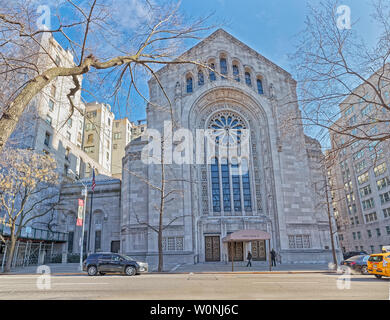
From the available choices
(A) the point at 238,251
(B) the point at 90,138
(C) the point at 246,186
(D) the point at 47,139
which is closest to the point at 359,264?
(A) the point at 238,251

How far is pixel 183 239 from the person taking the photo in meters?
27.1

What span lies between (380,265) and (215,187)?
677 inches

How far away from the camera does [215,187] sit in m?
30.1

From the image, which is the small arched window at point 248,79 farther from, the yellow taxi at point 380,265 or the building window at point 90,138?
the building window at point 90,138

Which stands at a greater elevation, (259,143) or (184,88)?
(184,88)

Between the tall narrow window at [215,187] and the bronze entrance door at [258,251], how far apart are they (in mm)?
5086

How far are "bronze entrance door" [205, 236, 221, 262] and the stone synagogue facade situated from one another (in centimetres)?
9

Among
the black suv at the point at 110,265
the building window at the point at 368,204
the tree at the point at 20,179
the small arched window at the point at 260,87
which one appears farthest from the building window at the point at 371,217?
the tree at the point at 20,179

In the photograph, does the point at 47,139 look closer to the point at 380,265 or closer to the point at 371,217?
the point at 380,265

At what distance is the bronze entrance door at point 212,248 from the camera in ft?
90.6

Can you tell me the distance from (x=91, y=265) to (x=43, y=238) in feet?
56.5

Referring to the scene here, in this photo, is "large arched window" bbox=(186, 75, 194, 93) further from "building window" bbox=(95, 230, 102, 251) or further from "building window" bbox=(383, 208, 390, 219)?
"building window" bbox=(383, 208, 390, 219)
